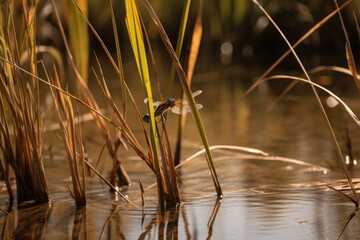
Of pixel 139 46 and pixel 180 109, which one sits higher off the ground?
pixel 139 46

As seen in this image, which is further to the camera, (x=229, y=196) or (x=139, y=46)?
(x=229, y=196)

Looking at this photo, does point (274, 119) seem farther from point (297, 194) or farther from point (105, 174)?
point (297, 194)

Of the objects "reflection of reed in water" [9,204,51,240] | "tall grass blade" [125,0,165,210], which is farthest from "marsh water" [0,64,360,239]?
"tall grass blade" [125,0,165,210]

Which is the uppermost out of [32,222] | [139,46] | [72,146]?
[139,46]

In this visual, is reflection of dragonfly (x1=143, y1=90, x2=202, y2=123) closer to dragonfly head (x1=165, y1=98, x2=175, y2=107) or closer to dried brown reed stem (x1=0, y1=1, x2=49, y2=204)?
dragonfly head (x1=165, y1=98, x2=175, y2=107)

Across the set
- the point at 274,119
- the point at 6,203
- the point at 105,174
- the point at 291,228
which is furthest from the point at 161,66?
the point at 291,228

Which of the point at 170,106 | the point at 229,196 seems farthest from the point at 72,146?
the point at 229,196

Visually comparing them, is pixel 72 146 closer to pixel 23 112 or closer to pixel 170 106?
pixel 23 112

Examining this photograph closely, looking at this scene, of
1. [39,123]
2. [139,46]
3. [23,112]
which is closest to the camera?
[139,46]
